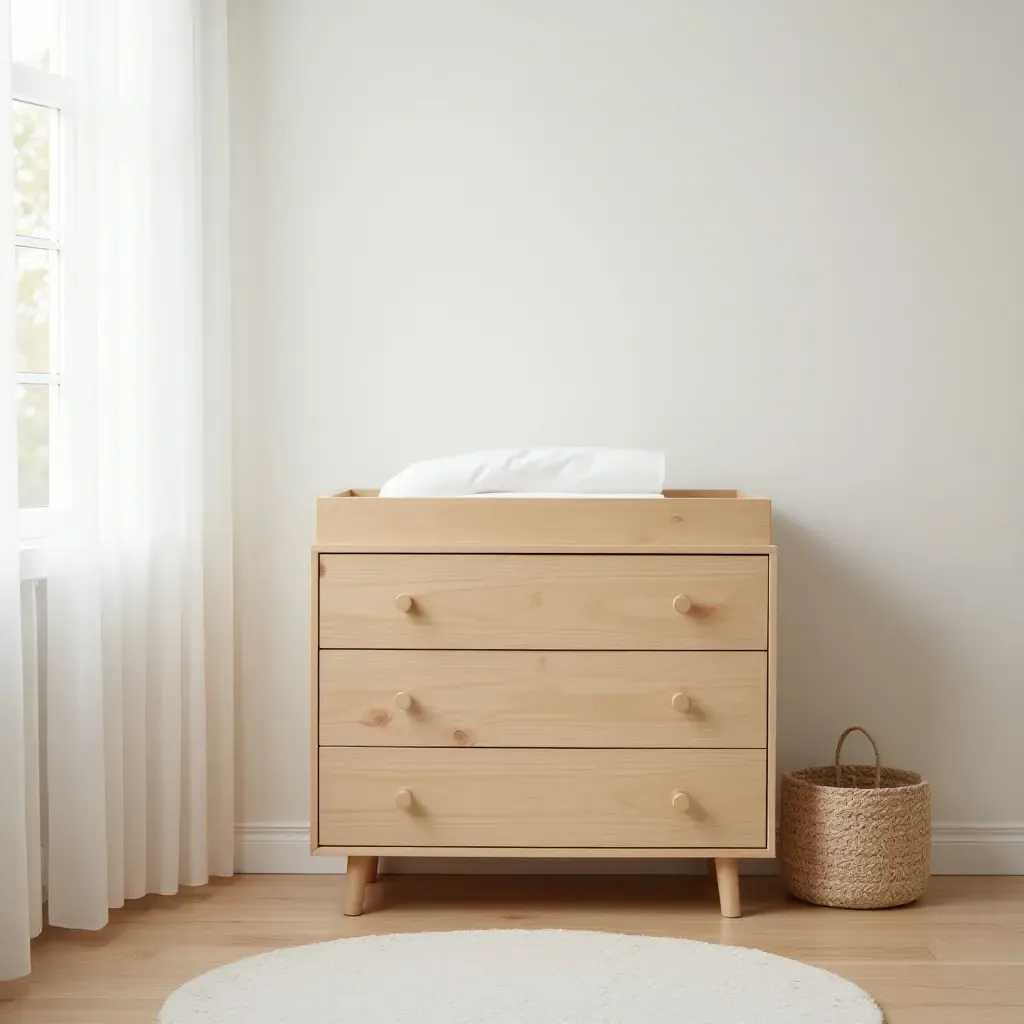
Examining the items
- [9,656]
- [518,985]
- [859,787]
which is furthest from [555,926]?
[9,656]

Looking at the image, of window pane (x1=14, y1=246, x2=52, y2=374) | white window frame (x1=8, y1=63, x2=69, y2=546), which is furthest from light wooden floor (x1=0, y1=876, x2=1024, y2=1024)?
window pane (x1=14, y1=246, x2=52, y2=374)

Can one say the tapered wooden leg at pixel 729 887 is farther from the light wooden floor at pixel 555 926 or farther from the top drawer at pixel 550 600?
the top drawer at pixel 550 600

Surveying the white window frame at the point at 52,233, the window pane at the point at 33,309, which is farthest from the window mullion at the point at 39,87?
the window pane at the point at 33,309

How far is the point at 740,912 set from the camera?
238cm

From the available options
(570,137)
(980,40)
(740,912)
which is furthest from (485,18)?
(740,912)

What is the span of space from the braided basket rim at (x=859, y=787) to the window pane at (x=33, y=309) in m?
1.68

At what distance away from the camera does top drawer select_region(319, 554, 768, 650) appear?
7.46 ft

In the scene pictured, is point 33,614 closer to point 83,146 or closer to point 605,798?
point 83,146

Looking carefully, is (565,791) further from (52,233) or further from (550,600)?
(52,233)

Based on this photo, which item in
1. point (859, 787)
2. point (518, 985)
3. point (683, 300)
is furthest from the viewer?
point (683, 300)

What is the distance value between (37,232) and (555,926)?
1.61m

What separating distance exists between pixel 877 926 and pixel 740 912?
254 mm

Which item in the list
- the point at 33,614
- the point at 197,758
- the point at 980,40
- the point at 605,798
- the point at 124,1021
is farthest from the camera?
the point at 980,40

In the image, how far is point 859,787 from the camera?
258 cm
